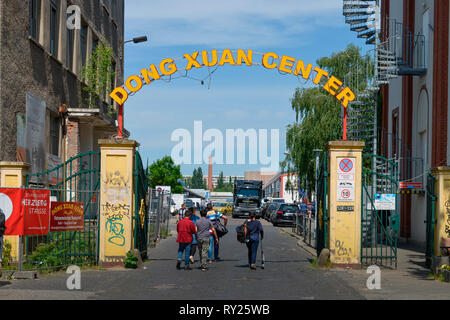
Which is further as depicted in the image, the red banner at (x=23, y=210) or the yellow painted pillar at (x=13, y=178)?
the yellow painted pillar at (x=13, y=178)

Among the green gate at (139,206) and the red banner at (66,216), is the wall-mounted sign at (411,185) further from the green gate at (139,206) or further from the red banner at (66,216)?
the red banner at (66,216)

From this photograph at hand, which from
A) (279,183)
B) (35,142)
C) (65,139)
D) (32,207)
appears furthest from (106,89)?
(279,183)

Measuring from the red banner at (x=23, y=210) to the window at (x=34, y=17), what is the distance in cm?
794

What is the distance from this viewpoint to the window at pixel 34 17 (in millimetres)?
20766

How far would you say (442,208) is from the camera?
1684 centimetres

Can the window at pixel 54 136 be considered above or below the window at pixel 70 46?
below

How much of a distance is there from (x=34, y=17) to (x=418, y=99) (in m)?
15.3

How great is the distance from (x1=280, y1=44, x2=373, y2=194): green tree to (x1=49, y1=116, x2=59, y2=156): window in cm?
2382

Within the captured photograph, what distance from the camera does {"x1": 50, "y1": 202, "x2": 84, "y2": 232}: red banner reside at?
1527cm

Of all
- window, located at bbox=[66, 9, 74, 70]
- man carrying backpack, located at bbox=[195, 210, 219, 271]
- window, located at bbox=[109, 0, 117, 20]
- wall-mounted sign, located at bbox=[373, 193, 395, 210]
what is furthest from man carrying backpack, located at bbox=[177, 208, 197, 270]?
window, located at bbox=[109, 0, 117, 20]

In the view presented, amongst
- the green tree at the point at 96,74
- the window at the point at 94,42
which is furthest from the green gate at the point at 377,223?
the window at the point at 94,42

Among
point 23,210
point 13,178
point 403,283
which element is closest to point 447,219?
point 403,283
